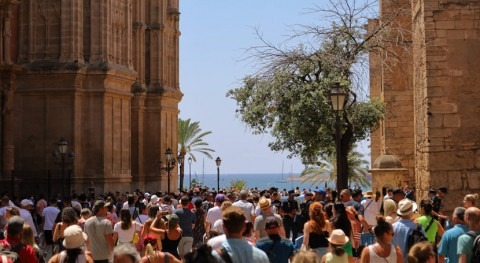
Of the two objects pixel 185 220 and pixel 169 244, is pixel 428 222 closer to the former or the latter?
pixel 169 244

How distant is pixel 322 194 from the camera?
61.8 feet

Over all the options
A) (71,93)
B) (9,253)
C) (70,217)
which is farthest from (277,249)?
(71,93)

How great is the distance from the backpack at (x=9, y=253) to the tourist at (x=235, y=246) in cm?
225

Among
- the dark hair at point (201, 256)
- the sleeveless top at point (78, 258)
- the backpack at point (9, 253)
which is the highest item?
the dark hair at point (201, 256)

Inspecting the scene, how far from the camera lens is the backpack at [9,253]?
930 centimetres

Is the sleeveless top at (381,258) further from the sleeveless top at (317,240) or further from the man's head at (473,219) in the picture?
the sleeveless top at (317,240)

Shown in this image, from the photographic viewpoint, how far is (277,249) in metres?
10.6

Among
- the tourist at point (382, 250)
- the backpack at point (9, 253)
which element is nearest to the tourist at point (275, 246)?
the tourist at point (382, 250)

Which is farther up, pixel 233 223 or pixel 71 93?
pixel 71 93

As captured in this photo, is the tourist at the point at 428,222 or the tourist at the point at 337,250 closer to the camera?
the tourist at the point at 337,250

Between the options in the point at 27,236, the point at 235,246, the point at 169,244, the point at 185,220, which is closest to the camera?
the point at 235,246

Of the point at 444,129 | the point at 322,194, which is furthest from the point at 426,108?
the point at 322,194

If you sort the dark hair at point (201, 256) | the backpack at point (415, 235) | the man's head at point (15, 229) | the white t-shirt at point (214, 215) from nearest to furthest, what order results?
1. the dark hair at point (201, 256)
2. the man's head at point (15, 229)
3. the backpack at point (415, 235)
4. the white t-shirt at point (214, 215)

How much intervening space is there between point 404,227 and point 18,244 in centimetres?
441
